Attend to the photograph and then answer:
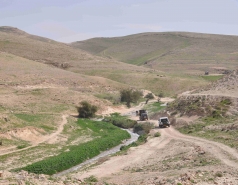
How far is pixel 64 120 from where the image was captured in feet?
180

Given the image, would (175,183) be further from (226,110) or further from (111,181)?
(226,110)

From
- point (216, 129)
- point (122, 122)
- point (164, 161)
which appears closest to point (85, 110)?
point (122, 122)

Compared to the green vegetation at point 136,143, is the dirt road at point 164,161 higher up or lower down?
higher up

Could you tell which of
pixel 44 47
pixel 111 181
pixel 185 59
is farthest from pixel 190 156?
pixel 185 59

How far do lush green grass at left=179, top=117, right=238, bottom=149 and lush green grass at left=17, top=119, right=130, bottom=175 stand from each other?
27.3 ft

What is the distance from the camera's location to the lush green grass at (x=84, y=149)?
105 feet

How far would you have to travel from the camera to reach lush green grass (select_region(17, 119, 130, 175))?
1262 inches

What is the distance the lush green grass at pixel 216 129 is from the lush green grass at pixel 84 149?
832cm

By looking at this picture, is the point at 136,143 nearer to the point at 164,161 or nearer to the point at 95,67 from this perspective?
the point at 164,161

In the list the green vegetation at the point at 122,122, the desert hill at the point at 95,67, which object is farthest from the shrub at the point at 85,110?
the desert hill at the point at 95,67

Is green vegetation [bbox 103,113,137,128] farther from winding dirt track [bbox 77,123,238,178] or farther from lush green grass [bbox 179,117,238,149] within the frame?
winding dirt track [bbox 77,123,238,178]

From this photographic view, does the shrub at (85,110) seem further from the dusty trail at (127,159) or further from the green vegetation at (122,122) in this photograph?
the dusty trail at (127,159)

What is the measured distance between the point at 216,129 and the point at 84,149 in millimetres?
14944

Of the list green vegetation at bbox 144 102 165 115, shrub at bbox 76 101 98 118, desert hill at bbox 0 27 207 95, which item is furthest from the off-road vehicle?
desert hill at bbox 0 27 207 95
